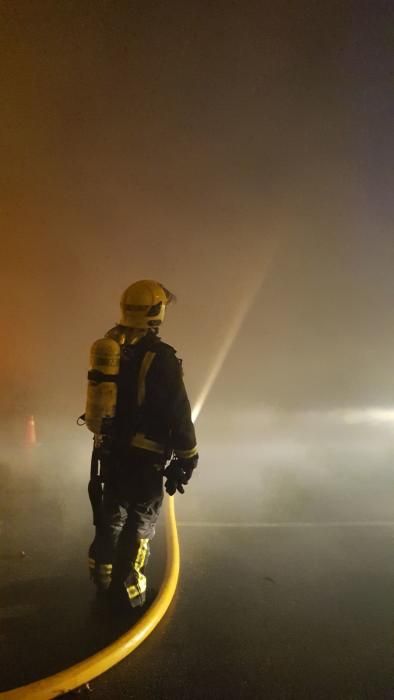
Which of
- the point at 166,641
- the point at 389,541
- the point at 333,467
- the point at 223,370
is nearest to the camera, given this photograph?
the point at 166,641

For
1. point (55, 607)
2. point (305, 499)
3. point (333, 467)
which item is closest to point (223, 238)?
point (333, 467)

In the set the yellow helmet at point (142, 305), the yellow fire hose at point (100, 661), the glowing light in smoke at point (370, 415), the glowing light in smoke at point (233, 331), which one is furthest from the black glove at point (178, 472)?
the glowing light in smoke at point (370, 415)

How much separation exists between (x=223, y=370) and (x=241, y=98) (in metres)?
5.09

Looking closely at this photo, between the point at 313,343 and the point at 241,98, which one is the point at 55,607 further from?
the point at 241,98

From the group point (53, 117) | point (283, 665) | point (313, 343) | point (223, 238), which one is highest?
point (53, 117)

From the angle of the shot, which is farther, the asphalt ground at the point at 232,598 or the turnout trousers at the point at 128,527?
the turnout trousers at the point at 128,527

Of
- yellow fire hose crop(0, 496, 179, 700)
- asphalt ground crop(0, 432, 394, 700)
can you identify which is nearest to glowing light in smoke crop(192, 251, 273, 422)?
asphalt ground crop(0, 432, 394, 700)

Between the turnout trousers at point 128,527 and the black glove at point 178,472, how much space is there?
53 mm

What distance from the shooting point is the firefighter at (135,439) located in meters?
2.51

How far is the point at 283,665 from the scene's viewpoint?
7.12 feet

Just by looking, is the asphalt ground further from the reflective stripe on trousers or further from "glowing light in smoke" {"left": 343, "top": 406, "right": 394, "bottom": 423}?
"glowing light in smoke" {"left": 343, "top": 406, "right": 394, "bottom": 423}

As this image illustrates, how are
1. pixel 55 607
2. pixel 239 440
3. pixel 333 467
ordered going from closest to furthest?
pixel 55 607, pixel 333 467, pixel 239 440

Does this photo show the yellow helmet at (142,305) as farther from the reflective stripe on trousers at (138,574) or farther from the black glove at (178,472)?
the reflective stripe on trousers at (138,574)

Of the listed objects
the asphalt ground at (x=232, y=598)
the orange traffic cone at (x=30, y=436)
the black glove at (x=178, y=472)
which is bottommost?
the asphalt ground at (x=232, y=598)
